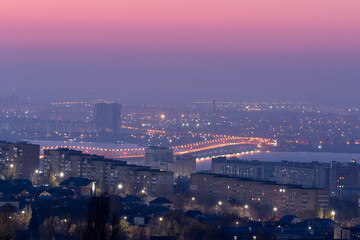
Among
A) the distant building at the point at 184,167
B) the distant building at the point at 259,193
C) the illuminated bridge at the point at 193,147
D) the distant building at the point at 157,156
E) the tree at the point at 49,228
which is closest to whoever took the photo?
the tree at the point at 49,228

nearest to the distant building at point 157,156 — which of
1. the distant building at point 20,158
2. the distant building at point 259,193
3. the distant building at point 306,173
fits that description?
the distant building at point 306,173

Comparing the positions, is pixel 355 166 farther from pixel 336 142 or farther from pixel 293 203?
pixel 336 142

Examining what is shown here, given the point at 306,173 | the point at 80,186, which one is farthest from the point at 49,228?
the point at 306,173

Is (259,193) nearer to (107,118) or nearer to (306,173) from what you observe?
(306,173)

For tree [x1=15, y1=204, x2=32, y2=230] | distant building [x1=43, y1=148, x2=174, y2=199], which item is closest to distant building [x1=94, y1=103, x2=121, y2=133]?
distant building [x1=43, y1=148, x2=174, y2=199]

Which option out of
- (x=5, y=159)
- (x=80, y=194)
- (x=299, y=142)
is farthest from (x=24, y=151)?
(x=299, y=142)

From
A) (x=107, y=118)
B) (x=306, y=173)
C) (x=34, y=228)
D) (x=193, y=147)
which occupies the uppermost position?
(x=107, y=118)

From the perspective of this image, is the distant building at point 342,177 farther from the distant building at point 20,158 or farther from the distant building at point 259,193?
the distant building at point 20,158
